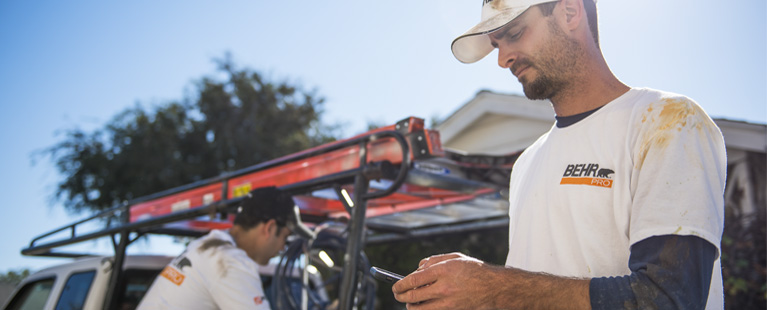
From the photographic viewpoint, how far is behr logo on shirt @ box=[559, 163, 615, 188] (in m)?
1.57

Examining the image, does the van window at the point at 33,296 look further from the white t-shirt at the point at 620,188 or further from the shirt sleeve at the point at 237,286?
the white t-shirt at the point at 620,188

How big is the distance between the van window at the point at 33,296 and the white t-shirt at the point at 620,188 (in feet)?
14.9

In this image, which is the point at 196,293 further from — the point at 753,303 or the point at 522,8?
the point at 753,303

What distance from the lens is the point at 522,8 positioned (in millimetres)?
1821

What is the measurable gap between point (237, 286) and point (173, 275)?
1.68 ft

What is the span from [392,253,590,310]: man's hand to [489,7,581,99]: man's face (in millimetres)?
661

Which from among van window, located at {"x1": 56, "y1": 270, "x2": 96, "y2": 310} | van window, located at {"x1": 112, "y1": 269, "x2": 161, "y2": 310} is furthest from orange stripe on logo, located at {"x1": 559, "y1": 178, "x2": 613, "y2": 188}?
van window, located at {"x1": 56, "y1": 270, "x2": 96, "y2": 310}

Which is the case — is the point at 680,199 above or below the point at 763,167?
above

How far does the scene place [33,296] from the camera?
5258 millimetres

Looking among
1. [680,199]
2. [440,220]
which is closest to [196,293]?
[440,220]

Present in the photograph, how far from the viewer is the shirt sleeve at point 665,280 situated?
1273 millimetres

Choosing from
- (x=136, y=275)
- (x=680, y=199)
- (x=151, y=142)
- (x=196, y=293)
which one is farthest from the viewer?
(x=151, y=142)

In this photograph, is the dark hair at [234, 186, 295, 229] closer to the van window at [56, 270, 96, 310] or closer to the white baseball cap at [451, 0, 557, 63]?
the van window at [56, 270, 96, 310]

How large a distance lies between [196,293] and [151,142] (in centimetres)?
1354
